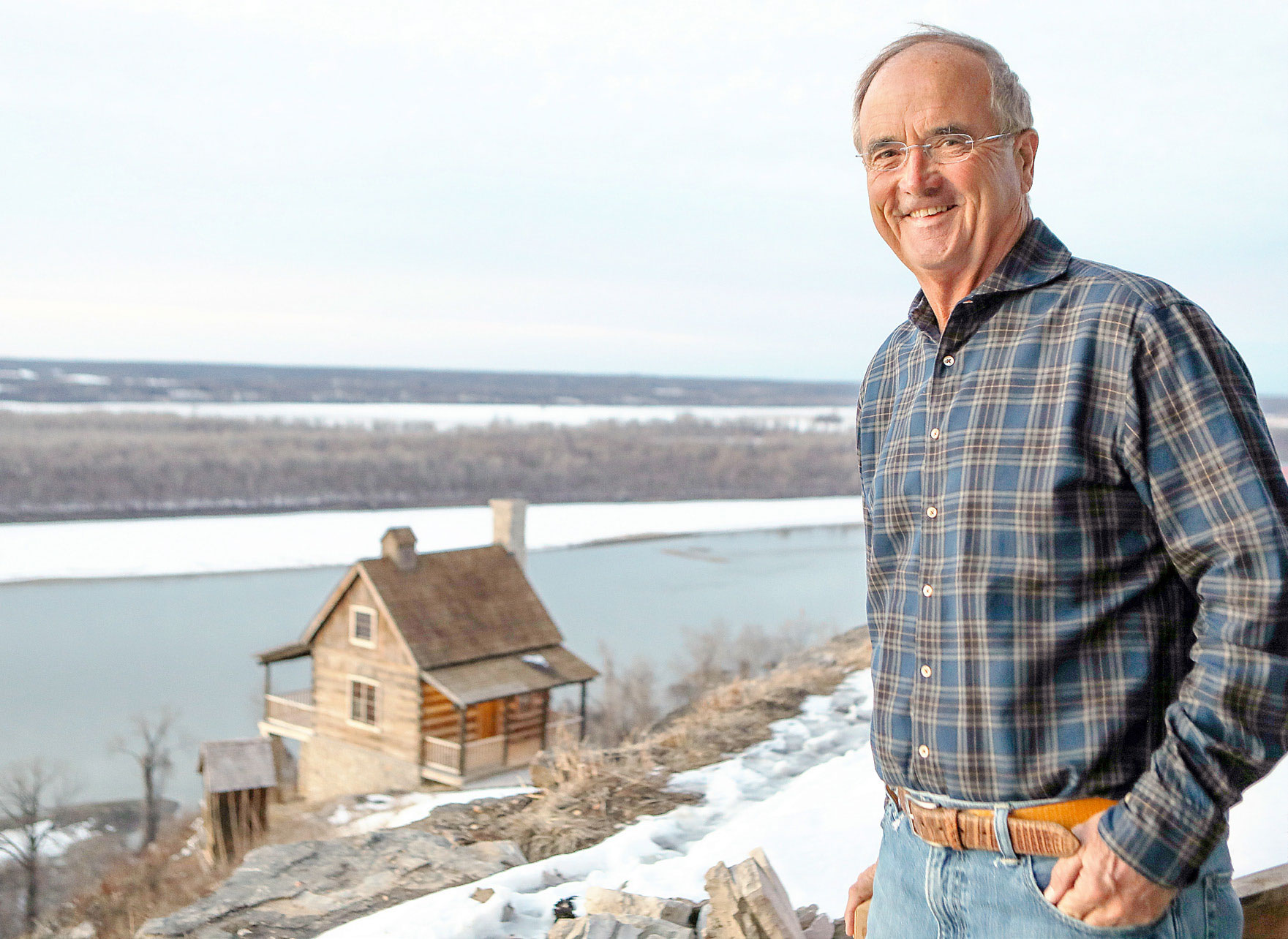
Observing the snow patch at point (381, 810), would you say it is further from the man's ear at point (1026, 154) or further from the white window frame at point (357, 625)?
the man's ear at point (1026, 154)

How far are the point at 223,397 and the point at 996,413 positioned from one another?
185 metres

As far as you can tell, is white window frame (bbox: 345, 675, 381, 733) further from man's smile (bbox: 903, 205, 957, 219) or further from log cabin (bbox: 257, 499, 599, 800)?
man's smile (bbox: 903, 205, 957, 219)

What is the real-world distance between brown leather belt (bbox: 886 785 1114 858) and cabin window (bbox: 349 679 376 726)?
57.1 ft

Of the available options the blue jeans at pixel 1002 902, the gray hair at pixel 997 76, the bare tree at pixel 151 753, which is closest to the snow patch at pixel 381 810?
the bare tree at pixel 151 753

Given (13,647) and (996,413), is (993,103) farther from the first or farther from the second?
(13,647)

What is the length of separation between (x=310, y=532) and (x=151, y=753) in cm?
4353

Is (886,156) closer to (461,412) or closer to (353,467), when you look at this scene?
(353,467)

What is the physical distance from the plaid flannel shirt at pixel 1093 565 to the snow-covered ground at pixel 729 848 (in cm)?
269

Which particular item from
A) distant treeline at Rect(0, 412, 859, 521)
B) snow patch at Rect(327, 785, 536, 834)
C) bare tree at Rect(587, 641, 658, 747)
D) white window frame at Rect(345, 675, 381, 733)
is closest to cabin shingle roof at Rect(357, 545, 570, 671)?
white window frame at Rect(345, 675, 381, 733)

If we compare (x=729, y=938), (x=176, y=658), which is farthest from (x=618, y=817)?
(x=176, y=658)

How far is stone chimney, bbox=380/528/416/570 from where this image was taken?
17891mm

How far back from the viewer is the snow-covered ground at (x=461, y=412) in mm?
137000

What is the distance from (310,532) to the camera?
6506cm

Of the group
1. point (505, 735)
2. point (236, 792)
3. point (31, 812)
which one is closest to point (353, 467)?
point (31, 812)
